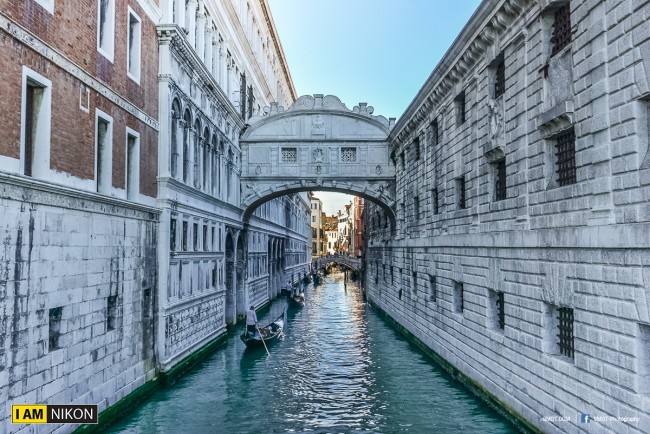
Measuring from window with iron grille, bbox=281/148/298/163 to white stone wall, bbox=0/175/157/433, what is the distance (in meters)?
12.4

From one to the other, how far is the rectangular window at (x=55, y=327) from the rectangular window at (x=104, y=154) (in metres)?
2.85

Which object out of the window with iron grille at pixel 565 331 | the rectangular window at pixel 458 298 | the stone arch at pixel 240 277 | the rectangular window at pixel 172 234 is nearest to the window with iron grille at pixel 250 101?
the stone arch at pixel 240 277

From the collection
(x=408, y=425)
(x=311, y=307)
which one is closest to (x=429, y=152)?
(x=408, y=425)

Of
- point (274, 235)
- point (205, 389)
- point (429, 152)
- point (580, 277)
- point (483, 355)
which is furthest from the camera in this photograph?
point (274, 235)

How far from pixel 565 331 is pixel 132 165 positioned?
9879 millimetres

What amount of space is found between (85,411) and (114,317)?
2189mm

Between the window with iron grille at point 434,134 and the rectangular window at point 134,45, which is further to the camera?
the window with iron grille at point 434,134

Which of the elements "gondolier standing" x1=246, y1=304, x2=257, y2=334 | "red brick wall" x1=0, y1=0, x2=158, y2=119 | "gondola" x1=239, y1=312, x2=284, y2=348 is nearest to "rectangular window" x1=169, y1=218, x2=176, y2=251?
"red brick wall" x1=0, y1=0, x2=158, y2=119

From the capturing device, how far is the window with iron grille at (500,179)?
12.5m

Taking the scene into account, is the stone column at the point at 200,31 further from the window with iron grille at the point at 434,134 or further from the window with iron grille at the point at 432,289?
the window with iron grille at the point at 432,289

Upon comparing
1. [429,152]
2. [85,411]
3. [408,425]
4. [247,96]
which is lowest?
[408,425]

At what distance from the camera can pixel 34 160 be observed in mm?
9062

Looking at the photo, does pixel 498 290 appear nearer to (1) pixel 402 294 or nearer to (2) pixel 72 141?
(2) pixel 72 141

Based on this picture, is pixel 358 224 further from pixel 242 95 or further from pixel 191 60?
pixel 191 60
